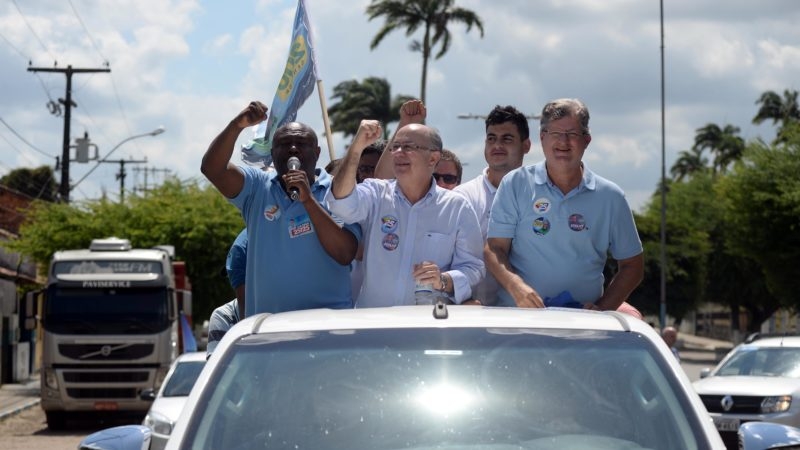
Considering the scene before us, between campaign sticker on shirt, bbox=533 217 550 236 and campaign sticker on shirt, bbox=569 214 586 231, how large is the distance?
0.10 meters

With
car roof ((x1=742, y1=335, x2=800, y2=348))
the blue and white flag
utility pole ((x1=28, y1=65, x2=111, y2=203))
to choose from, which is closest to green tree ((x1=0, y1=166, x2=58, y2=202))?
utility pole ((x1=28, y1=65, x2=111, y2=203))

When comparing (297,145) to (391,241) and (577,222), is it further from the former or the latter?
(577,222)

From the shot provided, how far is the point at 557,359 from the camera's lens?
3967mm

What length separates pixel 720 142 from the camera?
105 metres

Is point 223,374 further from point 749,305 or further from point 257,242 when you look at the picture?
point 749,305

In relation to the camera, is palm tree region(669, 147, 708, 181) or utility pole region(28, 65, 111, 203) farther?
palm tree region(669, 147, 708, 181)

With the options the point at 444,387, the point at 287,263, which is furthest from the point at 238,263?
the point at 444,387

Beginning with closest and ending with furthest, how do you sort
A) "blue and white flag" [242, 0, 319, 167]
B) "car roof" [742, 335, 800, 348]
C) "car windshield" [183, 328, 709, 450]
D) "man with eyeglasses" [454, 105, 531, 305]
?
"car windshield" [183, 328, 709, 450] < "man with eyeglasses" [454, 105, 531, 305] < "blue and white flag" [242, 0, 319, 167] < "car roof" [742, 335, 800, 348]

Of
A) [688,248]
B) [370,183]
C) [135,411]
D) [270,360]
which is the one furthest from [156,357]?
[688,248]

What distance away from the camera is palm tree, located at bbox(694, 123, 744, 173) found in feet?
332

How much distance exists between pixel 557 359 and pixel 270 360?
2.73ft

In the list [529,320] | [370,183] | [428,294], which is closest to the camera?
[529,320]

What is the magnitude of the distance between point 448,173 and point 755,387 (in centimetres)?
925

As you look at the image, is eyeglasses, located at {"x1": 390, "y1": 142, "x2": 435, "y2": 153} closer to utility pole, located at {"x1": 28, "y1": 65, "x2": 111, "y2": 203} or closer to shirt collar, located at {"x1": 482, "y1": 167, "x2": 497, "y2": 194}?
shirt collar, located at {"x1": 482, "y1": 167, "x2": 497, "y2": 194}
